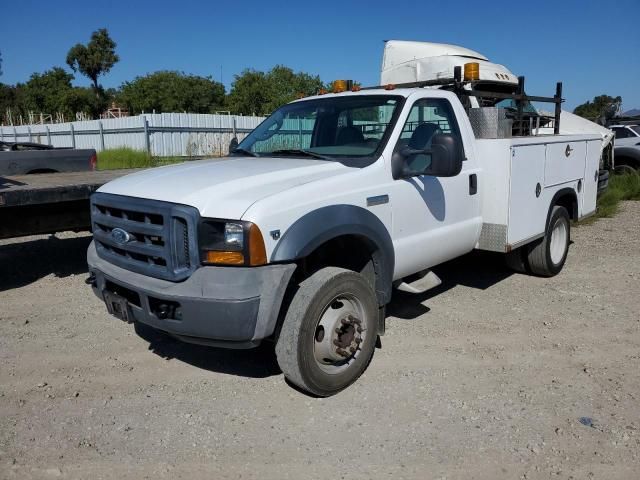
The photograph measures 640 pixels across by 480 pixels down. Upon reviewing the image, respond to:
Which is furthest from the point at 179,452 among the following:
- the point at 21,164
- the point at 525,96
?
the point at 21,164

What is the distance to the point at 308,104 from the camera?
16.5 feet

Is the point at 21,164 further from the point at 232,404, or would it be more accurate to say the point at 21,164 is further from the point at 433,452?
the point at 433,452

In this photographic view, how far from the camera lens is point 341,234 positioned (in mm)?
3539

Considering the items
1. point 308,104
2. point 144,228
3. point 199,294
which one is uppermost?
point 308,104

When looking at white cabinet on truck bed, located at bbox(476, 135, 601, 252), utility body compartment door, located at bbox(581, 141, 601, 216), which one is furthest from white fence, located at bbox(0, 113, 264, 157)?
white cabinet on truck bed, located at bbox(476, 135, 601, 252)

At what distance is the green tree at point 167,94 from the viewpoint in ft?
188

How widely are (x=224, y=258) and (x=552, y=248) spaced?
4.49m

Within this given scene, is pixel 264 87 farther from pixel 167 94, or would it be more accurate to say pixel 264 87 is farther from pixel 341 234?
pixel 341 234

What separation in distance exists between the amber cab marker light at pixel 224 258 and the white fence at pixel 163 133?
20721mm

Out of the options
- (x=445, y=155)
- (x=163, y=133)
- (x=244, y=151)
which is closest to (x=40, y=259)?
(x=244, y=151)

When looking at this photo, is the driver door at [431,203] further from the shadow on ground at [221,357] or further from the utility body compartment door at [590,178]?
the utility body compartment door at [590,178]

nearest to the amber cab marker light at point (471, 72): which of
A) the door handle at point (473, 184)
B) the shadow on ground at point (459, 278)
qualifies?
the door handle at point (473, 184)

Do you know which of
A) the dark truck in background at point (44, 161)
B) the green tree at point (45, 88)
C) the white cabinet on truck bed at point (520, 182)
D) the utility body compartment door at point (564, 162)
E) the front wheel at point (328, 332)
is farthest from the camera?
the green tree at point (45, 88)

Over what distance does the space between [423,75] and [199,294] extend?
20.9 ft
